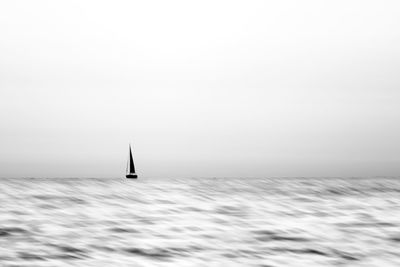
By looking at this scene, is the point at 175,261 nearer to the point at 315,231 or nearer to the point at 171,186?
the point at 315,231

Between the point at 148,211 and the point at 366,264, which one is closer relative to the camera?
the point at 366,264

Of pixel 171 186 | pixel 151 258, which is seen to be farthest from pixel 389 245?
pixel 171 186

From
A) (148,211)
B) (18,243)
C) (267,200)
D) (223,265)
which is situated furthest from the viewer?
(267,200)

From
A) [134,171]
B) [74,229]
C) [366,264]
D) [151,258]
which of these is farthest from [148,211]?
[134,171]

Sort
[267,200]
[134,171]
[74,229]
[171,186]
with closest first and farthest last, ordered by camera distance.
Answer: [74,229] → [267,200] → [171,186] → [134,171]

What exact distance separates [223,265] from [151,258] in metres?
0.79

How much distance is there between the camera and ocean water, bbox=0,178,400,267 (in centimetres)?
802

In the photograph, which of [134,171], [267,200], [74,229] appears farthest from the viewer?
[134,171]

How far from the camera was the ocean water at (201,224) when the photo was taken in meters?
8.02

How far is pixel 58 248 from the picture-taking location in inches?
324

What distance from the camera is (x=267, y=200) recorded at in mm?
13312

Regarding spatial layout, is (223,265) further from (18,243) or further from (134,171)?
(134,171)

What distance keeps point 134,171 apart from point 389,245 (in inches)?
2022

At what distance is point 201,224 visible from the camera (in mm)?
10211
